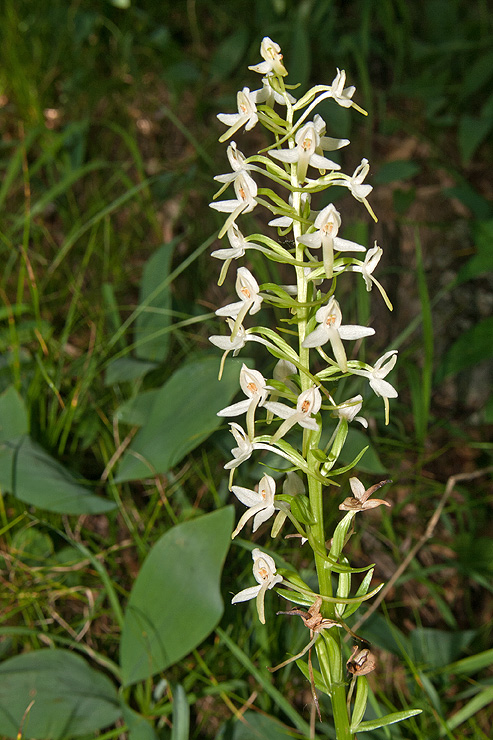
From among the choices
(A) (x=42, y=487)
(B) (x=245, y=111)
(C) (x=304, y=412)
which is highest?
(B) (x=245, y=111)

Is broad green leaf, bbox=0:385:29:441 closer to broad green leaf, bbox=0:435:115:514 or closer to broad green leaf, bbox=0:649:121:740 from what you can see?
broad green leaf, bbox=0:435:115:514

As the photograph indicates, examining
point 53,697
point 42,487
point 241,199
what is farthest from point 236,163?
point 53,697

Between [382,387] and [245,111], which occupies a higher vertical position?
[245,111]

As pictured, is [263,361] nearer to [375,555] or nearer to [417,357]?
[375,555]

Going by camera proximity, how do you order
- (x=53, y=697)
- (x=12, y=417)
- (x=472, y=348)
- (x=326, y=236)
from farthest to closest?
(x=472, y=348), (x=12, y=417), (x=53, y=697), (x=326, y=236)

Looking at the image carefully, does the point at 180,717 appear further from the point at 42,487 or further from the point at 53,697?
the point at 42,487

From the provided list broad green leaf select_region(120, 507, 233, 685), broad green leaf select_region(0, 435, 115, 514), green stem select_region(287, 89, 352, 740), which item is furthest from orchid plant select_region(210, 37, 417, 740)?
broad green leaf select_region(0, 435, 115, 514)

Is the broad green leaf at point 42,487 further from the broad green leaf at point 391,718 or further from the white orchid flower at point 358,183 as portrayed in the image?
the white orchid flower at point 358,183
